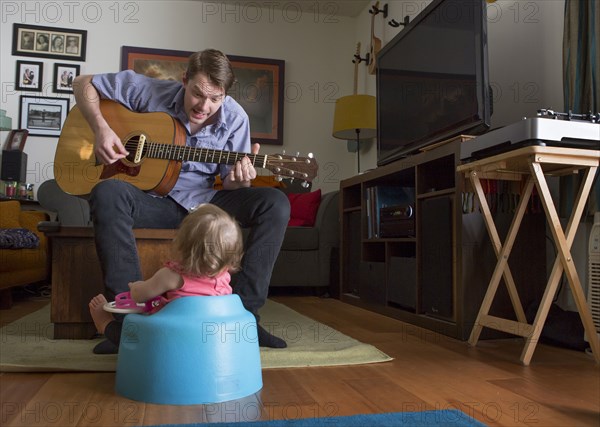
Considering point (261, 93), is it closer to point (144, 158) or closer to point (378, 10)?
point (378, 10)

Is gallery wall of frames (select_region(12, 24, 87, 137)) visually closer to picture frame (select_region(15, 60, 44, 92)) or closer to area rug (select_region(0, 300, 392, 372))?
picture frame (select_region(15, 60, 44, 92))

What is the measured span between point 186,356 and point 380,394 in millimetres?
418

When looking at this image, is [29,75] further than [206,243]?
Yes

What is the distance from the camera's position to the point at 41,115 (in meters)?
4.13

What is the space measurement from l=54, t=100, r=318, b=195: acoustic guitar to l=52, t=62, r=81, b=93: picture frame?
2.56 metres

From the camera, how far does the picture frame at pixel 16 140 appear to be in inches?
154

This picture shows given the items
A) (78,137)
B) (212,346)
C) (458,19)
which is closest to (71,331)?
(78,137)

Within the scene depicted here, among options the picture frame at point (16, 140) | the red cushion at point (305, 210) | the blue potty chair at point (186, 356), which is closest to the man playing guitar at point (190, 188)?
the blue potty chair at point (186, 356)

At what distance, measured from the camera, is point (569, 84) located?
202 centimetres

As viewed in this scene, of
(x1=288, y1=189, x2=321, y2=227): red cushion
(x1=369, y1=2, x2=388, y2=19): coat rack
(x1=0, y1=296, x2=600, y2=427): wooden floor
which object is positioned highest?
(x1=369, y1=2, x2=388, y2=19): coat rack

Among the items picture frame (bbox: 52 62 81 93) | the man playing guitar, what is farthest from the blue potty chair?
picture frame (bbox: 52 62 81 93)

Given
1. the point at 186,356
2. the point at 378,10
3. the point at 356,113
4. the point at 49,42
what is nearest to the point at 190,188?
the point at 186,356

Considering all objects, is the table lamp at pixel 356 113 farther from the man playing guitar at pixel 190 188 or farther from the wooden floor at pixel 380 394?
the wooden floor at pixel 380 394

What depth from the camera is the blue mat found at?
942 millimetres
